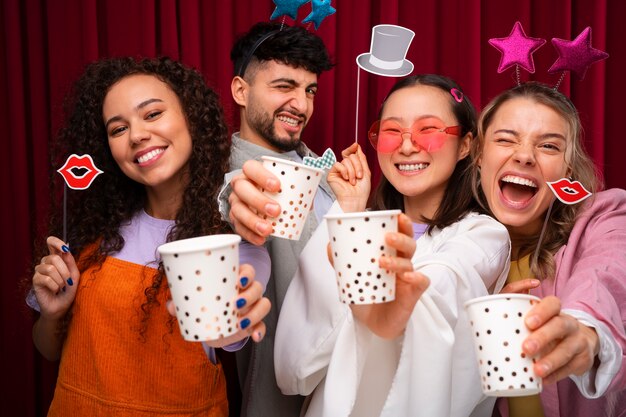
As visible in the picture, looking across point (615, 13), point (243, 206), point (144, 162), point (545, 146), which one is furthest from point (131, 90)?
point (615, 13)

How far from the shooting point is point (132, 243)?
1.73m

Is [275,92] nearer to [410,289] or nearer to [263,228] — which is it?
[263,228]

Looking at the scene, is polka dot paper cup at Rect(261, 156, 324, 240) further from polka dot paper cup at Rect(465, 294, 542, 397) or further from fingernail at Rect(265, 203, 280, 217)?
polka dot paper cup at Rect(465, 294, 542, 397)

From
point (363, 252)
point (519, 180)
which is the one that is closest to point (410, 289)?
point (363, 252)

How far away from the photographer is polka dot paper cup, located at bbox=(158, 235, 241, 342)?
3.16 feet

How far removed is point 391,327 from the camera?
44.6 inches

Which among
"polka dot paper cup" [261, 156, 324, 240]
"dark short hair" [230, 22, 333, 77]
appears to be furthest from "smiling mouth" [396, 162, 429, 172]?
"dark short hair" [230, 22, 333, 77]

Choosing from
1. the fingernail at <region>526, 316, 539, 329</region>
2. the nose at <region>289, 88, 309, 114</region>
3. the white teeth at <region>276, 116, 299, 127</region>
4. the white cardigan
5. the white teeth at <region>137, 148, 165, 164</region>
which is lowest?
the white cardigan

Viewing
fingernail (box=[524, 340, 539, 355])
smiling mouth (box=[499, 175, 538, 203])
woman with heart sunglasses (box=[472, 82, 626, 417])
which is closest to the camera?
fingernail (box=[524, 340, 539, 355])

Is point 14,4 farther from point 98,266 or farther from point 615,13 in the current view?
point 615,13

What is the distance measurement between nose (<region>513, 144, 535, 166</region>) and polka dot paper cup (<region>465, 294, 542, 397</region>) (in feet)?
2.34

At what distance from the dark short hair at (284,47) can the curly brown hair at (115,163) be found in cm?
58

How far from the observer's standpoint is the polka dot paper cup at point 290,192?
1194 millimetres

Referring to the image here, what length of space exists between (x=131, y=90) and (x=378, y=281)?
1045mm
